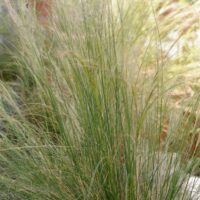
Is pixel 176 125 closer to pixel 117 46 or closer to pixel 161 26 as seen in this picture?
pixel 117 46

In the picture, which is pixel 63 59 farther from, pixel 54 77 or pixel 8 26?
pixel 8 26

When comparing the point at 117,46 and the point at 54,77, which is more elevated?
the point at 117,46

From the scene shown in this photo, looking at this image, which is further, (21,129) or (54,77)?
(54,77)

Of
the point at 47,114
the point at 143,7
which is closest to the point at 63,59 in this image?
the point at 47,114

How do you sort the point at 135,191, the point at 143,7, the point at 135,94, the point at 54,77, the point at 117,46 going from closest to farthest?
the point at 135,191
the point at 135,94
the point at 117,46
the point at 54,77
the point at 143,7

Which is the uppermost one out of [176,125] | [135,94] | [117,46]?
[117,46]

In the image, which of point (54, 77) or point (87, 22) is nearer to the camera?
point (87, 22)

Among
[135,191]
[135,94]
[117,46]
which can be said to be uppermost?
[117,46]

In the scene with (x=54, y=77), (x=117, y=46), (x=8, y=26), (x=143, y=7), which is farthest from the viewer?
(x=8, y=26)

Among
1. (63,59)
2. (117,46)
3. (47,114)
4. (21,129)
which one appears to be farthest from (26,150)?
(117,46)
